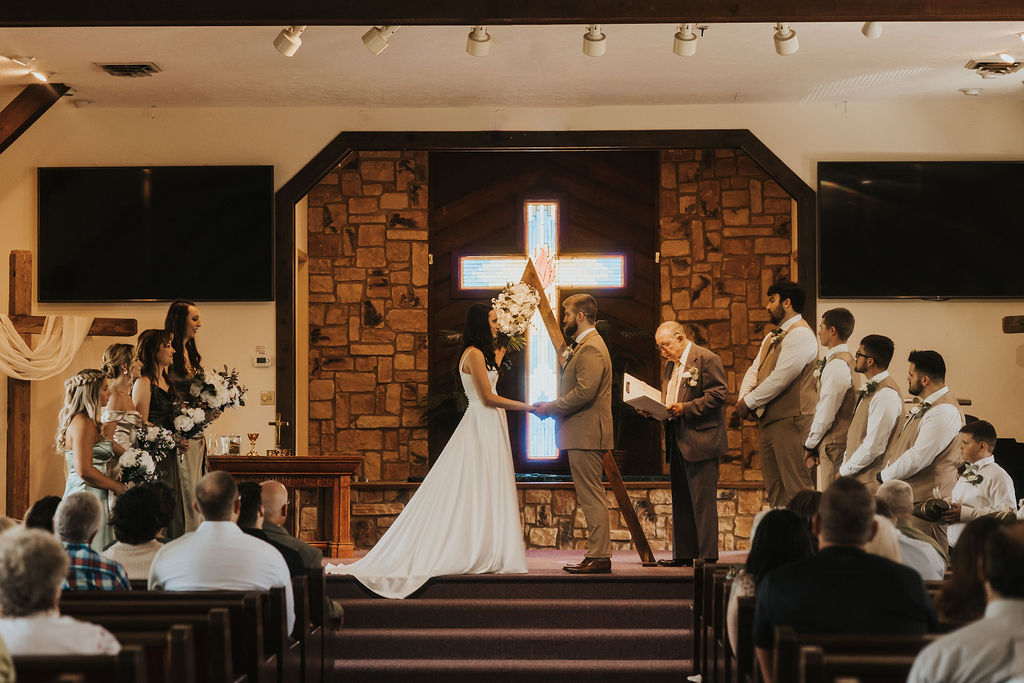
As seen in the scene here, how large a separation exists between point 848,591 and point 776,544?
561 mm

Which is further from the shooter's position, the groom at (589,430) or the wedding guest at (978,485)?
the groom at (589,430)

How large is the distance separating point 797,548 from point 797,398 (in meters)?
3.63

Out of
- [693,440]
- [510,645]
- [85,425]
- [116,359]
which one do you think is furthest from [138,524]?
[693,440]

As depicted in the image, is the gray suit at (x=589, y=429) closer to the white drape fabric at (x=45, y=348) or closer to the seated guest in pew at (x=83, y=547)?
the seated guest in pew at (x=83, y=547)

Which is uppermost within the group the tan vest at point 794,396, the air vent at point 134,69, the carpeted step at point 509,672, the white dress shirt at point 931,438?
the air vent at point 134,69

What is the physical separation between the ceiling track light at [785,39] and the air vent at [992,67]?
5.63ft

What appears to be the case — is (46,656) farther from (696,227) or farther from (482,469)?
(696,227)

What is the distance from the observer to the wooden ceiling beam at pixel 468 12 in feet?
17.9

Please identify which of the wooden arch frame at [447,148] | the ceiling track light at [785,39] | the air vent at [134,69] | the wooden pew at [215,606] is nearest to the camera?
the wooden pew at [215,606]

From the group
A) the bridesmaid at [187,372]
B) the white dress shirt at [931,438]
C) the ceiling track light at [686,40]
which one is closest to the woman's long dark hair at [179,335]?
the bridesmaid at [187,372]

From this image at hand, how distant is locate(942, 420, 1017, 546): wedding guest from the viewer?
19.2 feet

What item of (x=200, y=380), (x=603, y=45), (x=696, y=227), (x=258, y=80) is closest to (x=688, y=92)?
(x=603, y=45)

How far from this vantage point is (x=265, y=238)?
9.06 metres

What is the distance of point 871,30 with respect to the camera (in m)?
6.84
